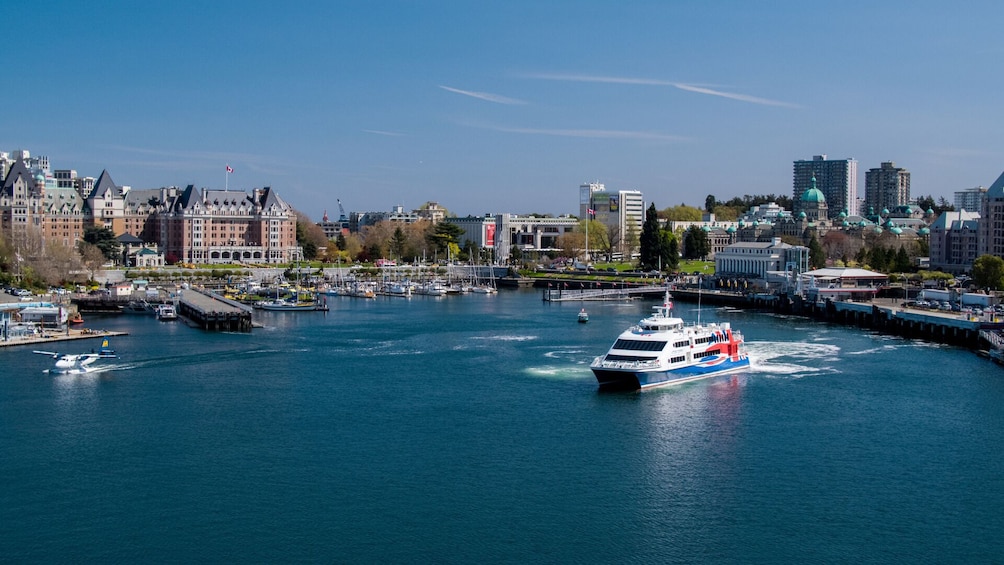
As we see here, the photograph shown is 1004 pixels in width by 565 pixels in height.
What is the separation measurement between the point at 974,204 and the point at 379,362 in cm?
16743

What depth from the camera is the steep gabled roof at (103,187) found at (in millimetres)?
102438

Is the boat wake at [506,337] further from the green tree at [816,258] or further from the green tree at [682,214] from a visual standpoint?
the green tree at [682,214]

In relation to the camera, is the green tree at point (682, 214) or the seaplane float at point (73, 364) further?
the green tree at point (682, 214)

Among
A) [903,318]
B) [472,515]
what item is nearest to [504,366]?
[472,515]

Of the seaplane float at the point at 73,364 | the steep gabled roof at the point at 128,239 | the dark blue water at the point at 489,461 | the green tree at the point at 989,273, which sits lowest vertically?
the dark blue water at the point at 489,461

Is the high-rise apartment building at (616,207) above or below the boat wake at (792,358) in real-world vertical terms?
above

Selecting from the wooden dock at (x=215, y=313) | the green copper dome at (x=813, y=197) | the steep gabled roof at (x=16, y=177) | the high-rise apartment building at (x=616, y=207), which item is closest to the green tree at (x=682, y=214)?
the high-rise apartment building at (x=616, y=207)

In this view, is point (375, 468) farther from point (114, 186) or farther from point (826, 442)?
point (114, 186)

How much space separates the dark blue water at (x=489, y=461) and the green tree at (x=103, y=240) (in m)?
54.4

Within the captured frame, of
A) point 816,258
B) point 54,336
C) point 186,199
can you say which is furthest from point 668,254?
point 54,336

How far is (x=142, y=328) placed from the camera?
2110 inches

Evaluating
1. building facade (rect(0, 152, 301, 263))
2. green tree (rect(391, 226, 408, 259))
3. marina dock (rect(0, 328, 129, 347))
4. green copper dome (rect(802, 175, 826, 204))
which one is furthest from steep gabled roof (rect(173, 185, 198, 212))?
green copper dome (rect(802, 175, 826, 204))

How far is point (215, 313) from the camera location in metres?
54.2

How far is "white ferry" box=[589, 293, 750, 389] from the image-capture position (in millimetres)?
35406
